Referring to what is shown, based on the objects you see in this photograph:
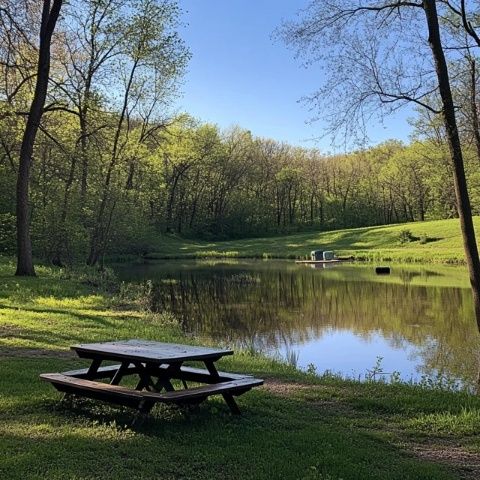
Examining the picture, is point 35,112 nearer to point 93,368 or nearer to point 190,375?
point 93,368

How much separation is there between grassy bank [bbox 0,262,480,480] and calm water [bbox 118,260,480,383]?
478 centimetres

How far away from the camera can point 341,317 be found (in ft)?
67.6

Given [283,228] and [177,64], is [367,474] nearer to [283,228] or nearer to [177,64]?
[177,64]

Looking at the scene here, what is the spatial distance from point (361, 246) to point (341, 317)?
4125 cm

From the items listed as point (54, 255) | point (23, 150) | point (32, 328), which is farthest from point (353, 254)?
point (32, 328)

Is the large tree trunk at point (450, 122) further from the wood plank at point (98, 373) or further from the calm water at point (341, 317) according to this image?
the wood plank at point (98, 373)

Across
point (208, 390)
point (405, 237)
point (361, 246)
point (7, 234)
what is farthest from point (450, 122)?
point (361, 246)

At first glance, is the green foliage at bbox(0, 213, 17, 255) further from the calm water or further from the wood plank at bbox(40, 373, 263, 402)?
the wood plank at bbox(40, 373, 263, 402)

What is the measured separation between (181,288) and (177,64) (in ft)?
40.9

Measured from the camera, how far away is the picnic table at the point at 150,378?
19.6ft

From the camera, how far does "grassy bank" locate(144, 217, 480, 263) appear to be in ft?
162

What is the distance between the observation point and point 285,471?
502cm

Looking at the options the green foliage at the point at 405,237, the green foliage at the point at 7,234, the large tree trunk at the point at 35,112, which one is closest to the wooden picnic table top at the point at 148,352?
the large tree trunk at the point at 35,112

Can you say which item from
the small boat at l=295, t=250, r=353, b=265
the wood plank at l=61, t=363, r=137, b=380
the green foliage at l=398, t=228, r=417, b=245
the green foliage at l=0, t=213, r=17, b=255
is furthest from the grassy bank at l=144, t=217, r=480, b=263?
the wood plank at l=61, t=363, r=137, b=380
